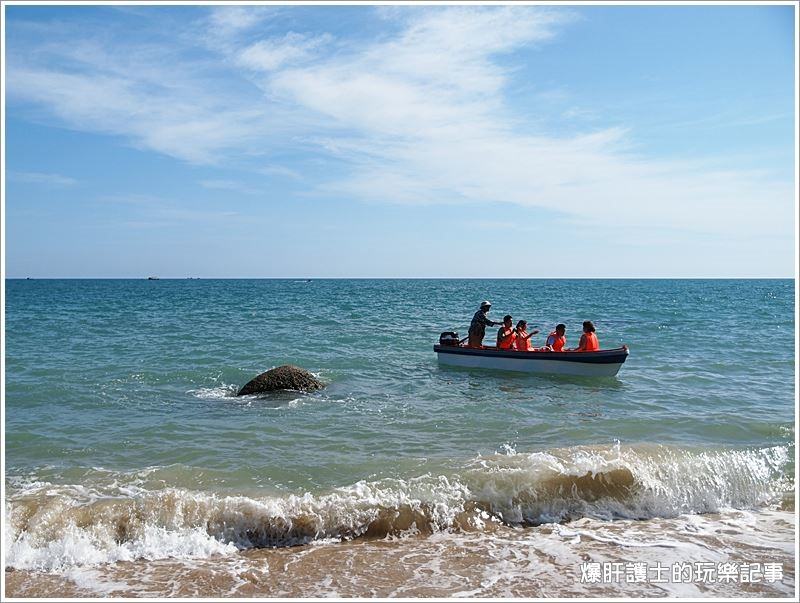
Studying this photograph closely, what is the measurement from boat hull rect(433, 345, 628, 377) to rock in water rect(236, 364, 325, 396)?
4.96 metres

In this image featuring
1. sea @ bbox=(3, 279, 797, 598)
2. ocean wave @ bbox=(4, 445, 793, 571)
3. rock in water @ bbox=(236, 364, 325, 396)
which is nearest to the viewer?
sea @ bbox=(3, 279, 797, 598)

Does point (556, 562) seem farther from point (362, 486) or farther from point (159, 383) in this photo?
point (159, 383)

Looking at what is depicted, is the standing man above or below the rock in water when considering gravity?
above

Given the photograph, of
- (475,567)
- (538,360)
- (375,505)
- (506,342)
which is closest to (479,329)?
(506,342)

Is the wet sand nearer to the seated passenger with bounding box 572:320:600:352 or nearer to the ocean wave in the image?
the ocean wave

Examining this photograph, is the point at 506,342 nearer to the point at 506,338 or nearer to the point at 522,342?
the point at 506,338

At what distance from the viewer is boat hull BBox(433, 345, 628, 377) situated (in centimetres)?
1574

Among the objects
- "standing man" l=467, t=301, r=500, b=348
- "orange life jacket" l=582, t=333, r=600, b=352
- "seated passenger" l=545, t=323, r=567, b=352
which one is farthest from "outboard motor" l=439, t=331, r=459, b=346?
"orange life jacket" l=582, t=333, r=600, b=352

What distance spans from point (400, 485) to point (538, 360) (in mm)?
9077

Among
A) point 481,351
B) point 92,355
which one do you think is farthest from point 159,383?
point 481,351

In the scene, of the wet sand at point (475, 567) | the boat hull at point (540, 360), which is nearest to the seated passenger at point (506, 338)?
the boat hull at point (540, 360)

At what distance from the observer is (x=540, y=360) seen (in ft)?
53.9

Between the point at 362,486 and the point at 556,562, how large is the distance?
269 cm

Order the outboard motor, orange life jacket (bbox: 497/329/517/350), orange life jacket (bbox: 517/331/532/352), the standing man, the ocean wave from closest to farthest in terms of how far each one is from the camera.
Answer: the ocean wave < orange life jacket (bbox: 517/331/532/352) < orange life jacket (bbox: 497/329/517/350) < the standing man < the outboard motor
